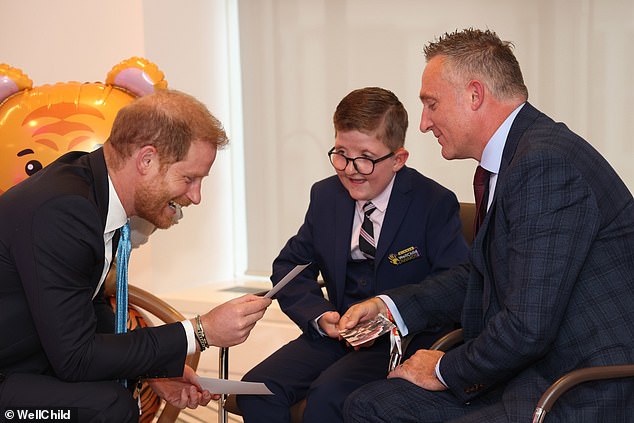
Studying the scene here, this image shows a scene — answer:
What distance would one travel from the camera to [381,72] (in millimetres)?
4902

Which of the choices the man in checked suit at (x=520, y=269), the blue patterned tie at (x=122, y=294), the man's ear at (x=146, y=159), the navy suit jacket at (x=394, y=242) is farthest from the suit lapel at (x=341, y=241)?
the man's ear at (x=146, y=159)

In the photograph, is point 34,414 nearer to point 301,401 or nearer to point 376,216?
point 301,401

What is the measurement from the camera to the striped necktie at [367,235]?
10.4 ft

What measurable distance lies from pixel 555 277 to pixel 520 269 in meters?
0.09

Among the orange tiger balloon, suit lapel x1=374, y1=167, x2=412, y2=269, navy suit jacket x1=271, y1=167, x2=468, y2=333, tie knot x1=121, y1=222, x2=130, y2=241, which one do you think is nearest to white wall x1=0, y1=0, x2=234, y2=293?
the orange tiger balloon

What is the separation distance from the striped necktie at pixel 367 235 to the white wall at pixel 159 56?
2.06 m

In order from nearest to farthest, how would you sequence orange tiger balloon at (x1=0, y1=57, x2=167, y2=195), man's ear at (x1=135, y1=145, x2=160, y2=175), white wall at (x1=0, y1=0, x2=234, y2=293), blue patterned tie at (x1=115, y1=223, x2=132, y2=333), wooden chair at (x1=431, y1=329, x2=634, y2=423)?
wooden chair at (x1=431, y1=329, x2=634, y2=423)
man's ear at (x1=135, y1=145, x2=160, y2=175)
blue patterned tie at (x1=115, y1=223, x2=132, y2=333)
orange tiger balloon at (x1=0, y1=57, x2=167, y2=195)
white wall at (x1=0, y1=0, x2=234, y2=293)

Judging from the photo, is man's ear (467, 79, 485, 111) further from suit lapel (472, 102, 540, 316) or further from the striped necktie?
the striped necktie

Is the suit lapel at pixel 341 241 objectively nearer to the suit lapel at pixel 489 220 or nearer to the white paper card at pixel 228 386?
the white paper card at pixel 228 386

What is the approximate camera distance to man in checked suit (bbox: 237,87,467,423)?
3.08 m

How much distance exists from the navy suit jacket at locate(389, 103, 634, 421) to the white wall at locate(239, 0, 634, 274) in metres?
2.05

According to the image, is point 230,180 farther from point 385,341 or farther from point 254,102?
point 385,341

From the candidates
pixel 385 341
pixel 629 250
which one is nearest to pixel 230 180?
pixel 385 341

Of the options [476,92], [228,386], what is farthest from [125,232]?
[476,92]
